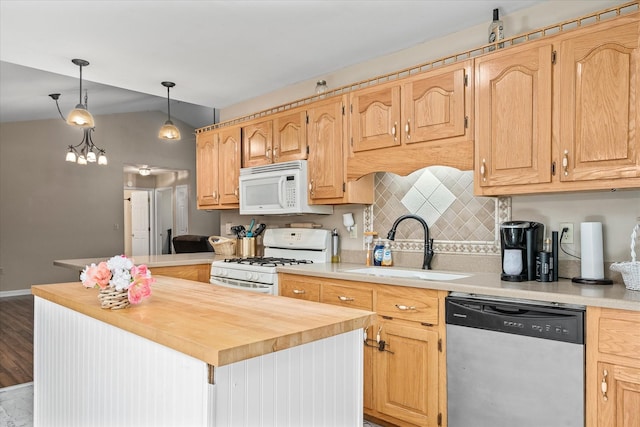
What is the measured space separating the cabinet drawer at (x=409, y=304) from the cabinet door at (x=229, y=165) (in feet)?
7.02

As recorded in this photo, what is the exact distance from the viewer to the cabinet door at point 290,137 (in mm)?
3465

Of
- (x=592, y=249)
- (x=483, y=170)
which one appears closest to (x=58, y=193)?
(x=483, y=170)

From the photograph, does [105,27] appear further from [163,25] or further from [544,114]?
[544,114]

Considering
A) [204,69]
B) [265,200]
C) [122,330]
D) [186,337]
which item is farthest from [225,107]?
[186,337]

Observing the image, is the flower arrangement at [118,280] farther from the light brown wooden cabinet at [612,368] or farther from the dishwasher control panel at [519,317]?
the light brown wooden cabinet at [612,368]

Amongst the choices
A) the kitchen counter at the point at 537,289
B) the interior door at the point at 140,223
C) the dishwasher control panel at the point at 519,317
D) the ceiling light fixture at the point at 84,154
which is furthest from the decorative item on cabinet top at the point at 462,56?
the interior door at the point at 140,223

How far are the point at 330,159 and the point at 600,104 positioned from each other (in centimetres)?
173

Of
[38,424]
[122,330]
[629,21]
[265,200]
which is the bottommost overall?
[38,424]

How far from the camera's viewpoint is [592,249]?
212 centimetres

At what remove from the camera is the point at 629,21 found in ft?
6.29

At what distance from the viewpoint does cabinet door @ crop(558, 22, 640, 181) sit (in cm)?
192

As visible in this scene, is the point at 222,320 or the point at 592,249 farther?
the point at 592,249

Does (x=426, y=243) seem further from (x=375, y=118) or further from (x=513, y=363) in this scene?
(x=513, y=363)

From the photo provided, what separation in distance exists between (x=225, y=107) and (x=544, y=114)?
351cm
